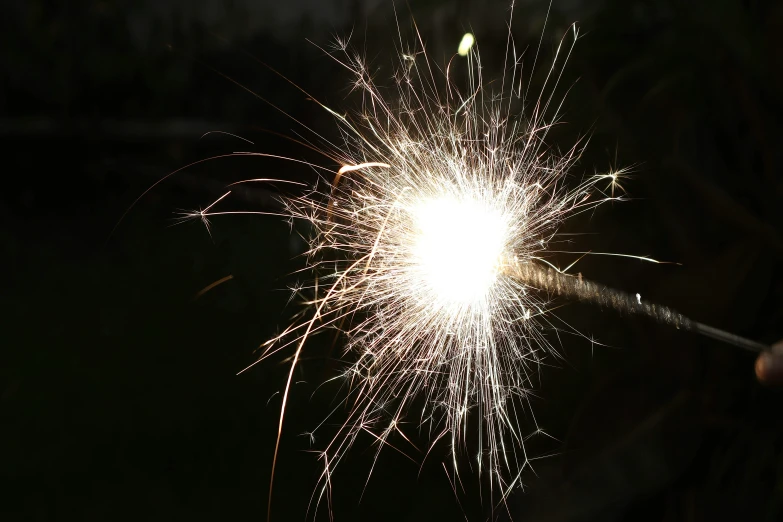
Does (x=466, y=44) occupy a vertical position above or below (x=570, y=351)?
above

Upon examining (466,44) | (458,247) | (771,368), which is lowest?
(771,368)

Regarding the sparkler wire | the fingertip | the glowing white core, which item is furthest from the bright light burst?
the fingertip

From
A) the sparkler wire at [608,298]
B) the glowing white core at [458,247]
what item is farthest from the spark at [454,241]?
the sparkler wire at [608,298]

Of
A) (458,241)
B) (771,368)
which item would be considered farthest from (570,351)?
(771,368)

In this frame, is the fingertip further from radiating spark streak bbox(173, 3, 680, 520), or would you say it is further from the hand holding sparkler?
radiating spark streak bbox(173, 3, 680, 520)

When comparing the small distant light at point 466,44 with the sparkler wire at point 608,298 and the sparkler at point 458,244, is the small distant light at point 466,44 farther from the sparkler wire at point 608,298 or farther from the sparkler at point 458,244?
the sparkler wire at point 608,298

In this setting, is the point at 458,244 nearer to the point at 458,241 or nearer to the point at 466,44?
the point at 458,241

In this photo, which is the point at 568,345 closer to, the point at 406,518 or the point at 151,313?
the point at 406,518
